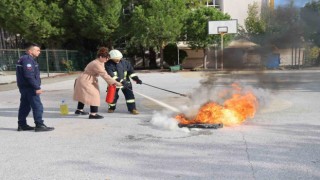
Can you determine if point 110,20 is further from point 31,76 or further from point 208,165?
point 208,165

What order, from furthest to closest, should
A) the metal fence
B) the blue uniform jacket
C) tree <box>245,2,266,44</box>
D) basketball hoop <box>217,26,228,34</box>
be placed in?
basketball hoop <box>217,26,228,34</box>
the metal fence
tree <box>245,2,266,44</box>
the blue uniform jacket

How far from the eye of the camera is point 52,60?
29.3 metres

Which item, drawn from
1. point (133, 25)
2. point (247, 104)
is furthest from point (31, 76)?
point (133, 25)

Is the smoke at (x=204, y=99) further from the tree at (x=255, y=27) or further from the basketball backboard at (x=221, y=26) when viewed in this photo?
the basketball backboard at (x=221, y=26)

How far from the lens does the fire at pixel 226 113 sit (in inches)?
289

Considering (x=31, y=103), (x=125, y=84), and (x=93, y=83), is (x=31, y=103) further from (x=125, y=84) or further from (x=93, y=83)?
(x=125, y=84)

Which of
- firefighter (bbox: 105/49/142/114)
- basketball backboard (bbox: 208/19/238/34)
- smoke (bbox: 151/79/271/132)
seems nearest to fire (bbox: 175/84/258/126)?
smoke (bbox: 151/79/271/132)

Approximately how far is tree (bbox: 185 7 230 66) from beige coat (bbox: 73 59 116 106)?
21.5 meters

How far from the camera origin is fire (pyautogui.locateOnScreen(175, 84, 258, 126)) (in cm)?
735

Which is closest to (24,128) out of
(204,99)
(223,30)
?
(204,99)

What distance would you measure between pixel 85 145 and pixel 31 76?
1.82m

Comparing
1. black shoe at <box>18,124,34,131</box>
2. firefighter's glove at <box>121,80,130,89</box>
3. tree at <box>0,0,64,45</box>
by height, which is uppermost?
tree at <box>0,0,64,45</box>

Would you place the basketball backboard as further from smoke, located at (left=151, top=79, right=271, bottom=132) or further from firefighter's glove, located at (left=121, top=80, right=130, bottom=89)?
firefighter's glove, located at (left=121, top=80, right=130, bottom=89)

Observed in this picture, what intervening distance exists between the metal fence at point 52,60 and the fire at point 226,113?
→ 2008 centimetres
